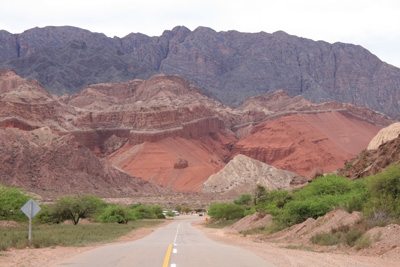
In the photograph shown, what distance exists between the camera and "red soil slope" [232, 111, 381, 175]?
164375 mm

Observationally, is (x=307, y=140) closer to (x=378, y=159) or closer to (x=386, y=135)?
(x=386, y=135)

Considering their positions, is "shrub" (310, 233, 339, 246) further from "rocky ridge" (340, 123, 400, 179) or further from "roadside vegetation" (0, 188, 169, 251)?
"rocky ridge" (340, 123, 400, 179)

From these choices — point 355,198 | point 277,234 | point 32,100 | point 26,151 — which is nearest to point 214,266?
point 355,198

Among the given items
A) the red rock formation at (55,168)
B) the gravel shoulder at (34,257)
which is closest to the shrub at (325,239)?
the gravel shoulder at (34,257)

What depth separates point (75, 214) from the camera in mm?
53219

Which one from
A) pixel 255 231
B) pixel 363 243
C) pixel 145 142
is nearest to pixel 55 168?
pixel 145 142

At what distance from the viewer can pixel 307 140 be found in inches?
6959

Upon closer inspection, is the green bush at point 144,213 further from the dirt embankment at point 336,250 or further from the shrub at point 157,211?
the dirt embankment at point 336,250

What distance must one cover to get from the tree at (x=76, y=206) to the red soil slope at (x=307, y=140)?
11072cm

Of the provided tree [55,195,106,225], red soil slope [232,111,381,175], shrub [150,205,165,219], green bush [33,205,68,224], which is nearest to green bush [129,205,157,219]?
shrub [150,205,165,219]

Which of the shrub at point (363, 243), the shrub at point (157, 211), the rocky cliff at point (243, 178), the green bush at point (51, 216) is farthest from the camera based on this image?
the rocky cliff at point (243, 178)

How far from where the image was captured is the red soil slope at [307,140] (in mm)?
164375

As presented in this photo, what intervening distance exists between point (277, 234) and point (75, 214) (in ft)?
88.7

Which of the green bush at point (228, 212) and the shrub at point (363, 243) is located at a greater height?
the shrub at point (363, 243)
